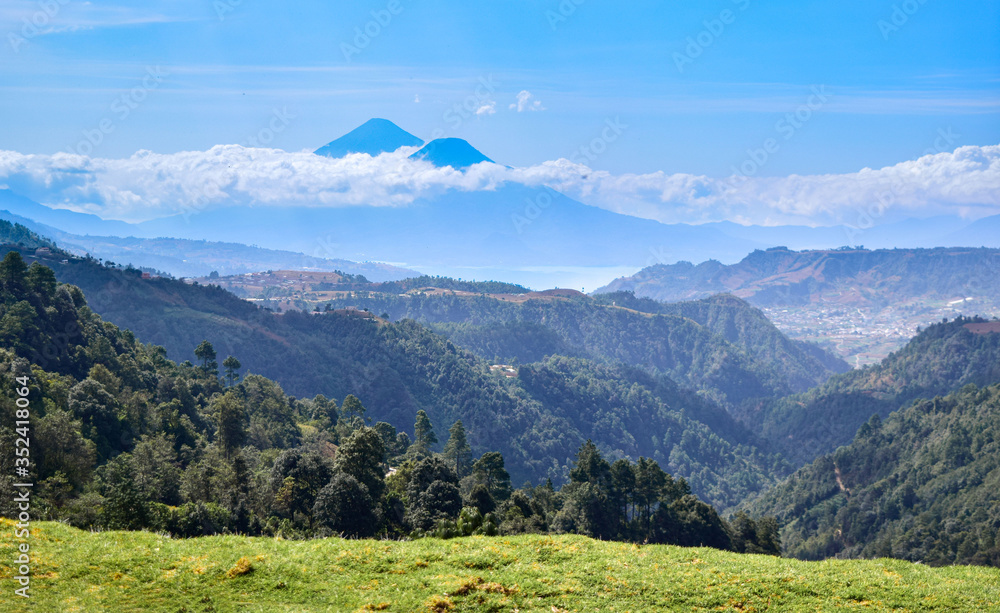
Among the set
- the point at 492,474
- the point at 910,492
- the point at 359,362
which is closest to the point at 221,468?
the point at 492,474

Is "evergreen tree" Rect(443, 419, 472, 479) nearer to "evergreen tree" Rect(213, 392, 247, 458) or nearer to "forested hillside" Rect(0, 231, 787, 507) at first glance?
"evergreen tree" Rect(213, 392, 247, 458)

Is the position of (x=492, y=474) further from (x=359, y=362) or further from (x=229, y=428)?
(x=359, y=362)

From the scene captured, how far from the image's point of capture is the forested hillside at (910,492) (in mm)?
101062

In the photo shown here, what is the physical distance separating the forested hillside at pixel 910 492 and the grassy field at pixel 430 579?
3336 inches

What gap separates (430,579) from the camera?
67.1 ft

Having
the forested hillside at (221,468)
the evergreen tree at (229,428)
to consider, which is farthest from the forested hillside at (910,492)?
the evergreen tree at (229,428)

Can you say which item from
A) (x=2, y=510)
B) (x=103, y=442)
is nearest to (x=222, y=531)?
(x=2, y=510)

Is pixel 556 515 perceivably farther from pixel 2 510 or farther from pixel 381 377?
pixel 381 377

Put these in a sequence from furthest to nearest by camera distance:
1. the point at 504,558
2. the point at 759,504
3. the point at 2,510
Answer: the point at 759,504 < the point at 2,510 < the point at 504,558

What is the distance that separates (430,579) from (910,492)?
14051 centimetres

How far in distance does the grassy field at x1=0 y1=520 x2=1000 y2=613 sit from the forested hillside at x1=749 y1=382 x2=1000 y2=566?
84735mm

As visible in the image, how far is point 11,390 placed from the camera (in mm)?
51562

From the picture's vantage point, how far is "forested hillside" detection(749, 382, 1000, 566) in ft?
332

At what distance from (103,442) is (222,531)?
30.9 meters
